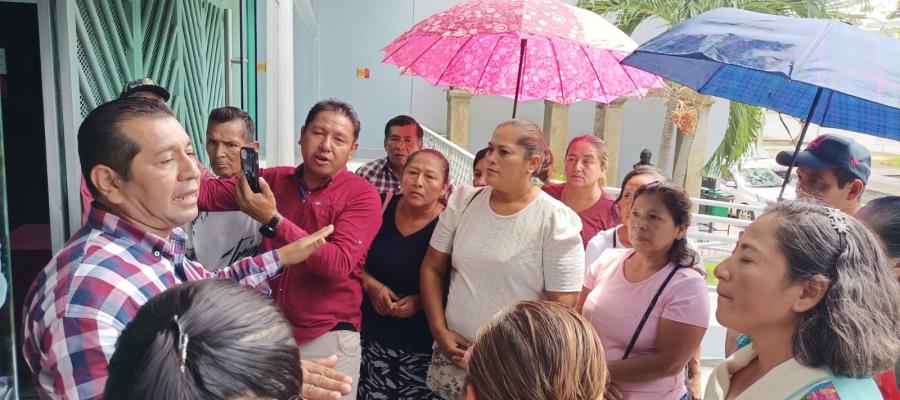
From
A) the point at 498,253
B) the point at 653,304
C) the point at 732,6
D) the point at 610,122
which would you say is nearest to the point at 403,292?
the point at 498,253

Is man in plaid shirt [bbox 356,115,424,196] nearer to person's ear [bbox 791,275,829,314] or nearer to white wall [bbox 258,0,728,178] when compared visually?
person's ear [bbox 791,275,829,314]

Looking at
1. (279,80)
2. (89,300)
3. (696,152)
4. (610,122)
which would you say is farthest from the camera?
(610,122)

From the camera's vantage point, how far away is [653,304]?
216 centimetres

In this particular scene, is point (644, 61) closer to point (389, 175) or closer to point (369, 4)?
point (389, 175)

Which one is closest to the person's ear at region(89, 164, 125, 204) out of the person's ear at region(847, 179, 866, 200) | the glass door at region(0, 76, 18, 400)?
the glass door at region(0, 76, 18, 400)

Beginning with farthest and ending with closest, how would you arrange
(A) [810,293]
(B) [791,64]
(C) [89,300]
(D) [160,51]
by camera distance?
(D) [160,51] < (B) [791,64] < (A) [810,293] < (C) [89,300]

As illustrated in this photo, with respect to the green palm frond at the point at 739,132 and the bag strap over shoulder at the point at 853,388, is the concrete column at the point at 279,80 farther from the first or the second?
the green palm frond at the point at 739,132

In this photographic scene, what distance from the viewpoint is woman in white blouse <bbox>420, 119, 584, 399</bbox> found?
225 cm

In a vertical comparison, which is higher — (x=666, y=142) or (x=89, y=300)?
(x=89, y=300)

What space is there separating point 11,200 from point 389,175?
2743mm

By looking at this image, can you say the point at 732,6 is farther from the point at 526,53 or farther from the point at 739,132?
the point at 526,53

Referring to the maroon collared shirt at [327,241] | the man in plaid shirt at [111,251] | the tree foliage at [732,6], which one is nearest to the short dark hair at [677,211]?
the maroon collared shirt at [327,241]

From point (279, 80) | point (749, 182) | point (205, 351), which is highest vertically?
point (279, 80)

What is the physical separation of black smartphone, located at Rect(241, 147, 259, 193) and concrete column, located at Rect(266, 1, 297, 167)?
472 cm
